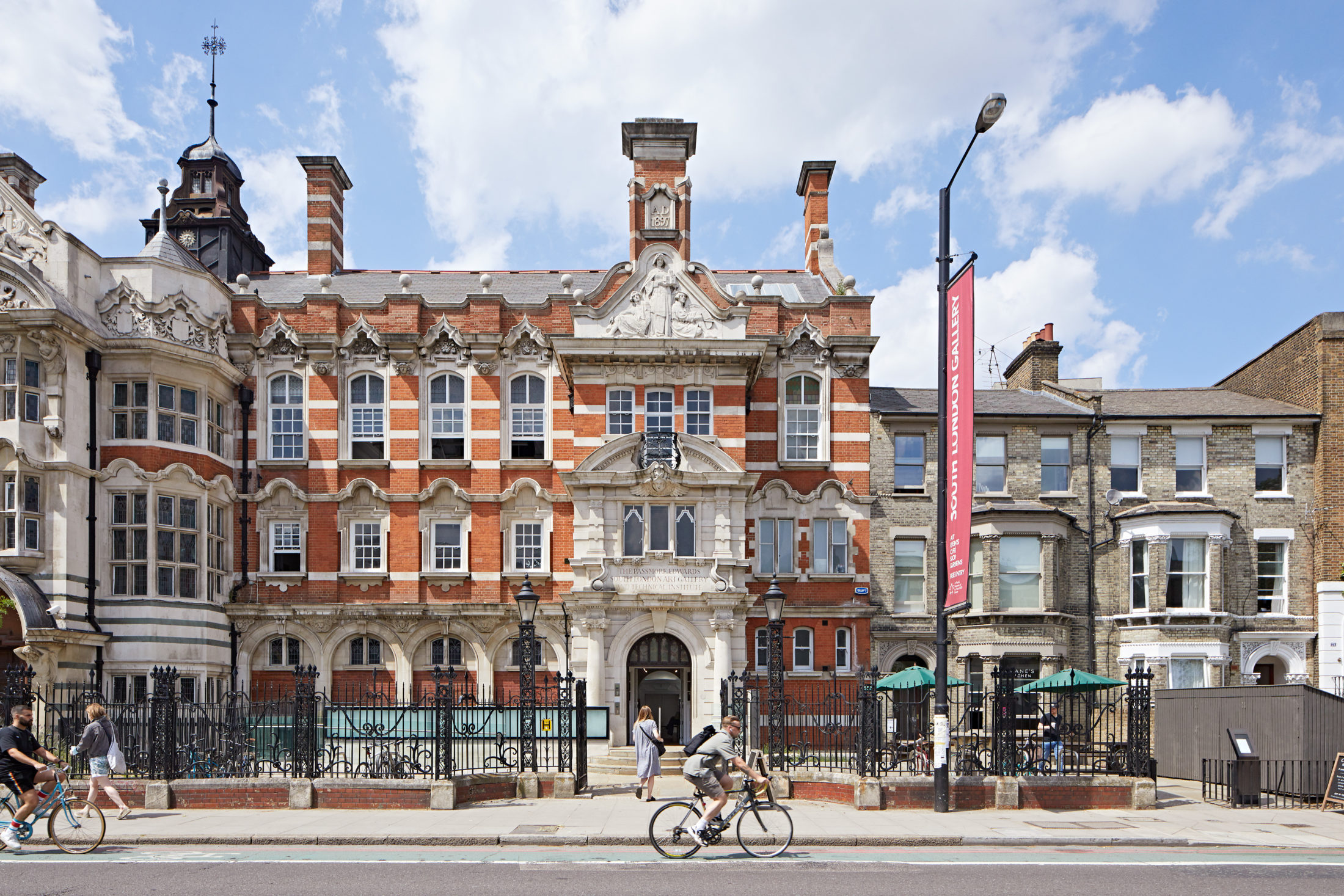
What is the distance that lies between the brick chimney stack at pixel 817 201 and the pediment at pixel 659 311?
6427 mm

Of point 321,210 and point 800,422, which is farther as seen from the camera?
point 321,210

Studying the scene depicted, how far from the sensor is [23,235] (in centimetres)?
2831

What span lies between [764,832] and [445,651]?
17881mm

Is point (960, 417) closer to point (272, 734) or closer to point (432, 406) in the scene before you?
point (272, 734)

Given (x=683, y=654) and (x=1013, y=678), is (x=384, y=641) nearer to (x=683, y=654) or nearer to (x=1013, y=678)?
(x=683, y=654)

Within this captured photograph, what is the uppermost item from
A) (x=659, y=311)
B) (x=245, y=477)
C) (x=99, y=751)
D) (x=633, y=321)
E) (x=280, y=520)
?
(x=659, y=311)

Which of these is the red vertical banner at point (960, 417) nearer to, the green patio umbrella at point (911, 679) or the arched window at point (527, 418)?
the green patio umbrella at point (911, 679)

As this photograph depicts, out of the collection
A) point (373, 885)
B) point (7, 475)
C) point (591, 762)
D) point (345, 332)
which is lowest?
point (591, 762)

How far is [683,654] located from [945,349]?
45.9ft

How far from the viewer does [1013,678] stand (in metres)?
19.8

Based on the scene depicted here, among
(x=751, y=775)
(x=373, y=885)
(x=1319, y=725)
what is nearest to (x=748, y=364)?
(x=1319, y=725)

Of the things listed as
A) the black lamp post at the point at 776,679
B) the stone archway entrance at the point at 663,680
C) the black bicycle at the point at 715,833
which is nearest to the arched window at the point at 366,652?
the stone archway entrance at the point at 663,680

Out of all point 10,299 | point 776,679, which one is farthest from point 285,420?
point 776,679

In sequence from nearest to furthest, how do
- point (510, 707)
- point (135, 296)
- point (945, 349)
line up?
point (945, 349) → point (510, 707) → point (135, 296)
